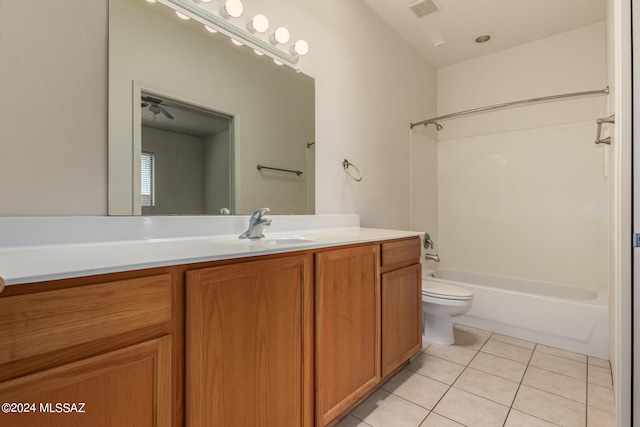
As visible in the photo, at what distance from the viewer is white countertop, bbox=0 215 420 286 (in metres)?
0.63

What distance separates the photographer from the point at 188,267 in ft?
2.61

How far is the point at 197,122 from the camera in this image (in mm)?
1374

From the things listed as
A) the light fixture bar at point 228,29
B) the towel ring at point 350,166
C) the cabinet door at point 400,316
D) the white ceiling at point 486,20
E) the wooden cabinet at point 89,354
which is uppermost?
the white ceiling at point 486,20

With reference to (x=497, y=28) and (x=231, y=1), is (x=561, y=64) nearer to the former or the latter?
(x=497, y=28)

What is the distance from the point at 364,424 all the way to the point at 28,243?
1519mm

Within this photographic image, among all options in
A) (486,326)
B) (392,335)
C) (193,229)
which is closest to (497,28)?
(486,326)

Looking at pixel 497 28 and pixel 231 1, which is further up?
pixel 497 28

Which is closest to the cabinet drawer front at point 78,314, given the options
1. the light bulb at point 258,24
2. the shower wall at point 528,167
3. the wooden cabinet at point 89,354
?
the wooden cabinet at point 89,354

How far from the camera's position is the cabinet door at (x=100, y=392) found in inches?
21.8

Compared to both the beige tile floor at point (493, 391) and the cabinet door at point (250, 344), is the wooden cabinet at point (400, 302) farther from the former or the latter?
the cabinet door at point (250, 344)

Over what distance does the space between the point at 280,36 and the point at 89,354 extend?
1.67 m

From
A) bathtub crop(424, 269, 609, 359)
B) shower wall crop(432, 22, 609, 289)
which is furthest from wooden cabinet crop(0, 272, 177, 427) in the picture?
shower wall crop(432, 22, 609, 289)

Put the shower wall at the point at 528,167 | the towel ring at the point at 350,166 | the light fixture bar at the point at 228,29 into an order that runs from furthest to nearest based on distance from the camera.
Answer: the shower wall at the point at 528,167, the towel ring at the point at 350,166, the light fixture bar at the point at 228,29

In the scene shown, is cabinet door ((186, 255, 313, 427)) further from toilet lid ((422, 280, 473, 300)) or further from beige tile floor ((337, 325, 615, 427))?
toilet lid ((422, 280, 473, 300))
